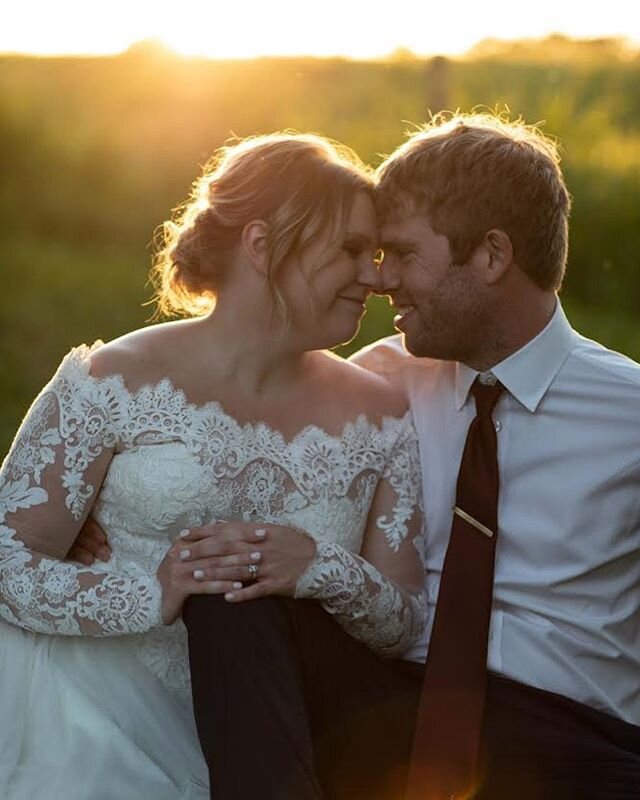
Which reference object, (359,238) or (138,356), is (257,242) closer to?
(359,238)

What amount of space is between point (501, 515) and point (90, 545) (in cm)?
92

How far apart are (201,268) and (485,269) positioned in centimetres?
65

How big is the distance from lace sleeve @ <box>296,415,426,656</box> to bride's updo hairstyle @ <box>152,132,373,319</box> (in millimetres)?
487

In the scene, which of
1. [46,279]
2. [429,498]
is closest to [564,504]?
[429,498]

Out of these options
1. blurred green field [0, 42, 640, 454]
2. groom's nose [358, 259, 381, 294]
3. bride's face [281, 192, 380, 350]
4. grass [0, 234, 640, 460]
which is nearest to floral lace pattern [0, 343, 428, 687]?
bride's face [281, 192, 380, 350]

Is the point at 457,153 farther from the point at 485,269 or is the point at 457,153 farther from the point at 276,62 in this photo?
the point at 276,62

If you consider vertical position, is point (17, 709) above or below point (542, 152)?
below

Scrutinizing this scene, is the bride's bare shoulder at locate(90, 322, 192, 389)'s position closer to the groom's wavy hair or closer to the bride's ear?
the bride's ear

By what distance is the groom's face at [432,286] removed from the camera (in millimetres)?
3307

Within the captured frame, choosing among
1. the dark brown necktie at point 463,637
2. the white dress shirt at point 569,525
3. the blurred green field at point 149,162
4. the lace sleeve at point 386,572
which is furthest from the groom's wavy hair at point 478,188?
the blurred green field at point 149,162

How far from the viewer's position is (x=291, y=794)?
8.73 ft

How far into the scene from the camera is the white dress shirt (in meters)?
3.19

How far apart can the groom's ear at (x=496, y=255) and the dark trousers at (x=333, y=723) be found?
0.89m

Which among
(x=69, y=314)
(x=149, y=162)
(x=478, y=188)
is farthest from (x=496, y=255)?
(x=149, y=162)
